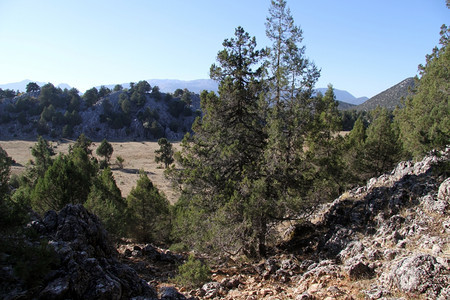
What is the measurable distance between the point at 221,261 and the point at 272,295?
16.4 feet

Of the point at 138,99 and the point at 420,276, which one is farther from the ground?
the point at 138,99

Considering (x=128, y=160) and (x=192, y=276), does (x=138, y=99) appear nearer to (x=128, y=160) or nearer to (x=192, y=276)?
(x=128, y=160)

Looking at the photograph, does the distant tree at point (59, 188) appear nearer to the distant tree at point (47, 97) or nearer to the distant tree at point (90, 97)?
the distant tree at point (90, 97)

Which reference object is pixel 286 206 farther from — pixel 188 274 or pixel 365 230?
pixel 188 274

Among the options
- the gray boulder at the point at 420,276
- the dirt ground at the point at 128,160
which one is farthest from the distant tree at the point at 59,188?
the dirt ground at the point at 128,160

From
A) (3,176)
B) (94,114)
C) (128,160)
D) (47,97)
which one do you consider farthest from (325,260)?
(47,97)

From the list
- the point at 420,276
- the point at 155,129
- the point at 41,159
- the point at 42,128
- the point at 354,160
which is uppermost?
the point at 42,128

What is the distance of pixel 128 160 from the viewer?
239 ft

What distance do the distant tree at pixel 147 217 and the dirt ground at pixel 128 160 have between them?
2026cm

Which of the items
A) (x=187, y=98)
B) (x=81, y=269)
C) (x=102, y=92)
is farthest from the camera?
(x=187, y=98)

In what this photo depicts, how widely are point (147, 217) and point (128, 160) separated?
2145 inches

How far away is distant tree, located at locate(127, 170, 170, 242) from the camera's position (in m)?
21.3

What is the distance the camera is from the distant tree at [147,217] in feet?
69.8

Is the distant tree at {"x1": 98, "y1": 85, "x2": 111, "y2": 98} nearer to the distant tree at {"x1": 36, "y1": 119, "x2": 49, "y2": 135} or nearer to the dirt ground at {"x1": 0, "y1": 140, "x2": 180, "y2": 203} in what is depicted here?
the distant tree at {"x1": 36, "y1": 119, "x2": 49, "y2": 135}
